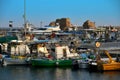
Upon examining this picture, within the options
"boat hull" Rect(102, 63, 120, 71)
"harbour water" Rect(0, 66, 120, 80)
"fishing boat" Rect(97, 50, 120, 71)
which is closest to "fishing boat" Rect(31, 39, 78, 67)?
"harbour water" Rect(0, 66, 120, 80)

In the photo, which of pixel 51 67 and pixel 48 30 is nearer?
pixel 51 67

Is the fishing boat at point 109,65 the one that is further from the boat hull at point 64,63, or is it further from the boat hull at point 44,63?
the boat hull at point 44,63

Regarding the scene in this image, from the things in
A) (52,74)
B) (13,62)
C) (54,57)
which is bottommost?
(52,74)

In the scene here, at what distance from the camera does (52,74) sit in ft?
78.5

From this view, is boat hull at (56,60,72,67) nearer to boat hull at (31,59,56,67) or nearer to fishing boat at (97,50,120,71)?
boat hull at (31,59,56,67)

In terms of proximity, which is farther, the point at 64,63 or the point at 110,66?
the point at 64,63

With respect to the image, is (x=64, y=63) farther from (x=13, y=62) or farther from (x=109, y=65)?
(x=109, y=65)

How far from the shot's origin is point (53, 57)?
29750mm

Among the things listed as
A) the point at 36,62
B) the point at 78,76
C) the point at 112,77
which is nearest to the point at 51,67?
the point at 36,62

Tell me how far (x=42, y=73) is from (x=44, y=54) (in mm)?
6834

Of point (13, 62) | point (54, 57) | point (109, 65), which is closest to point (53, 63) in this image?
point (54, 57)

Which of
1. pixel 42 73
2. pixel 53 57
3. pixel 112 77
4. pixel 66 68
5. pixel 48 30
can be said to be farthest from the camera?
pixel 48 30

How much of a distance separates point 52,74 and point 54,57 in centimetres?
591

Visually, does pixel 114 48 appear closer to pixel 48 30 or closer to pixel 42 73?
pixel 42 73
